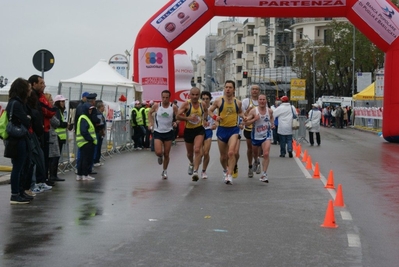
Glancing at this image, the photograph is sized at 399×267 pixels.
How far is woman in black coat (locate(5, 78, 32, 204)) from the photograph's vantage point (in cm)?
1091

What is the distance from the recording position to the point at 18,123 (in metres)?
11.0

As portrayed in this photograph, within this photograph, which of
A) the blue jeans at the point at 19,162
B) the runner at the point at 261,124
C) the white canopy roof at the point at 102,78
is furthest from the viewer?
the white canopy roof at the point at 102,78

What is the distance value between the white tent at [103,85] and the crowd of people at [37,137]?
12028 millimetres

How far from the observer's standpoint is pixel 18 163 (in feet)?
36.3

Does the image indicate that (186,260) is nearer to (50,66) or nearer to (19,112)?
(19,112)

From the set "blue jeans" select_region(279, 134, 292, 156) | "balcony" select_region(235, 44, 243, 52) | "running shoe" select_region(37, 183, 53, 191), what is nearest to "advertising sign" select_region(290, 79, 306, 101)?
"blue jeans" select_region(279, 134, 292, 156)

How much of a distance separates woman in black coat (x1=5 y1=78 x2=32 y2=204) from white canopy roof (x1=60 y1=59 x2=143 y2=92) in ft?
60.0

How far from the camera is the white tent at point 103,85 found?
27859 mm

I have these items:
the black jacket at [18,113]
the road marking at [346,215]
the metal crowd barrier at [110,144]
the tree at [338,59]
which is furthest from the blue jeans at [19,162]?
the tree at [338,59]

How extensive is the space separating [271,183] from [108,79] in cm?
1777

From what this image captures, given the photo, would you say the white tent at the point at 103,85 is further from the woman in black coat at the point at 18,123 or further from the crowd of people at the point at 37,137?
the woman in black coat at the point at 18,123

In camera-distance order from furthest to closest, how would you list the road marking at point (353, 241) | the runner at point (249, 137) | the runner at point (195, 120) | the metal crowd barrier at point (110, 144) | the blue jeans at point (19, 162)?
1. the metal crowd barrier at point (110, 144)
2. the runner at point (249, 137)
3. the runner at point (195, 120)
4. the blue jeans at point (19, 162)
5. the road marking at point (353, 241)

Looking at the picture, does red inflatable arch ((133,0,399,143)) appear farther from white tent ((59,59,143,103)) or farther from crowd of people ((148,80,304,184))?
crowd of people ((148,80,304,184))

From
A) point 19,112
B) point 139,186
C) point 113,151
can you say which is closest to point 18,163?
point 19,112
